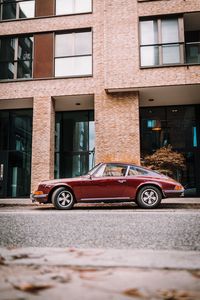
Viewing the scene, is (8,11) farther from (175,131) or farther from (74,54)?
(175,131)

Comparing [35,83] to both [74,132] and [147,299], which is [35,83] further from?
[147,299]

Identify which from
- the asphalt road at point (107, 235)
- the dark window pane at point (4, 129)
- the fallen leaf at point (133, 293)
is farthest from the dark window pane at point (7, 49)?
the fallen leaf at point (133, 293)

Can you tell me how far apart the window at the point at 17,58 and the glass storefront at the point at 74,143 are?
317 cm

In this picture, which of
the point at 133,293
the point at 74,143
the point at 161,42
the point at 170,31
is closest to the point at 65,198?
the point at 133,293

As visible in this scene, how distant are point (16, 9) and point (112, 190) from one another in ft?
43.2

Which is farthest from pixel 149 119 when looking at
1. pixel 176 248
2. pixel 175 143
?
pixel 176 248

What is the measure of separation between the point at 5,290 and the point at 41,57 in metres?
15.8

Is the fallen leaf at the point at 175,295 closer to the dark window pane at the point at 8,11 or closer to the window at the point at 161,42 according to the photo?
the window at the point at 161,42

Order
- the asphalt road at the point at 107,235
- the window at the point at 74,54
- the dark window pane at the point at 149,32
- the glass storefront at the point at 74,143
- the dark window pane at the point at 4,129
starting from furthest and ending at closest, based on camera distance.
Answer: the dark window pane at the point at 4,129 → the glass storefront at the point at 74,143 → the window at the point at 74,54 → the dark window pane at the point at 149,32 → the asphalt road at the point at 107,235

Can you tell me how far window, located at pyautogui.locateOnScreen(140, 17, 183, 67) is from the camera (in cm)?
1491

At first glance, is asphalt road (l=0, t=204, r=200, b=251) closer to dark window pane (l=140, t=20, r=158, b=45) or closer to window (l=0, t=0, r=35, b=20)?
dark window pane (l=140, t=20, r=158, b=45)

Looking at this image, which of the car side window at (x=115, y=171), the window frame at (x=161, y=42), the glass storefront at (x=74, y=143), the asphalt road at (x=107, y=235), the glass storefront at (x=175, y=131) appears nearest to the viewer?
the asphalt road at (x=107, y=235)

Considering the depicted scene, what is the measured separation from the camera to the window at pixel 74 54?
16.1 meters

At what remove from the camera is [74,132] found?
17781mm
